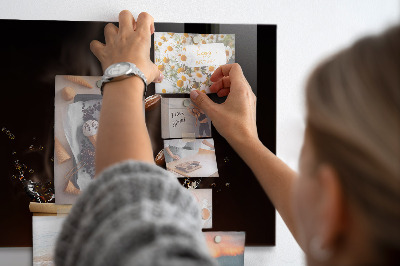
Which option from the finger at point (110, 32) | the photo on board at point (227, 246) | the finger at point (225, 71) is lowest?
the photo on board at point (227, 246)

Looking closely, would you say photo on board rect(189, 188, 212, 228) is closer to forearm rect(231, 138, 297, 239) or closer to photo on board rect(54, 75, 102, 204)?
forearm rect(231, 138, 297, 239)

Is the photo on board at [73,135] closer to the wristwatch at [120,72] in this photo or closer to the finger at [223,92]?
the wristwatch at [120,72]

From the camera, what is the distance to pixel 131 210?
445 mm

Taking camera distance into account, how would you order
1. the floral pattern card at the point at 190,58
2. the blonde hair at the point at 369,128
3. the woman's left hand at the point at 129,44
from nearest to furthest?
the blonde hair at the point at 369,128, the woman's left hand at the point at 129,44, the floral pattern card at the point at 190,58

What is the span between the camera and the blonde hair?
35 cm

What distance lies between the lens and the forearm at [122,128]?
560mm

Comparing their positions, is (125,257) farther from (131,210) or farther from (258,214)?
(258,214)

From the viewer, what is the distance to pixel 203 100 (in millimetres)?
822

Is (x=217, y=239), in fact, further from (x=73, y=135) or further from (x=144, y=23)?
(x=144, y=23)

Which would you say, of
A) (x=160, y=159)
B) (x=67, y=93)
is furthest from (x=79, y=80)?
(x=160, y=159)

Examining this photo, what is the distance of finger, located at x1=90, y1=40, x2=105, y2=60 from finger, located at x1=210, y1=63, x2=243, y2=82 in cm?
26

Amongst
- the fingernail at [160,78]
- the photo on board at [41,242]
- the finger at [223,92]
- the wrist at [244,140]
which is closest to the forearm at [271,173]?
the wrist at [244,140]

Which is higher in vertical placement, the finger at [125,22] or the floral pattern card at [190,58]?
the finger at [125,22]

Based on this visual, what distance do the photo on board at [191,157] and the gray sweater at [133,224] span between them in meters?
0.31
